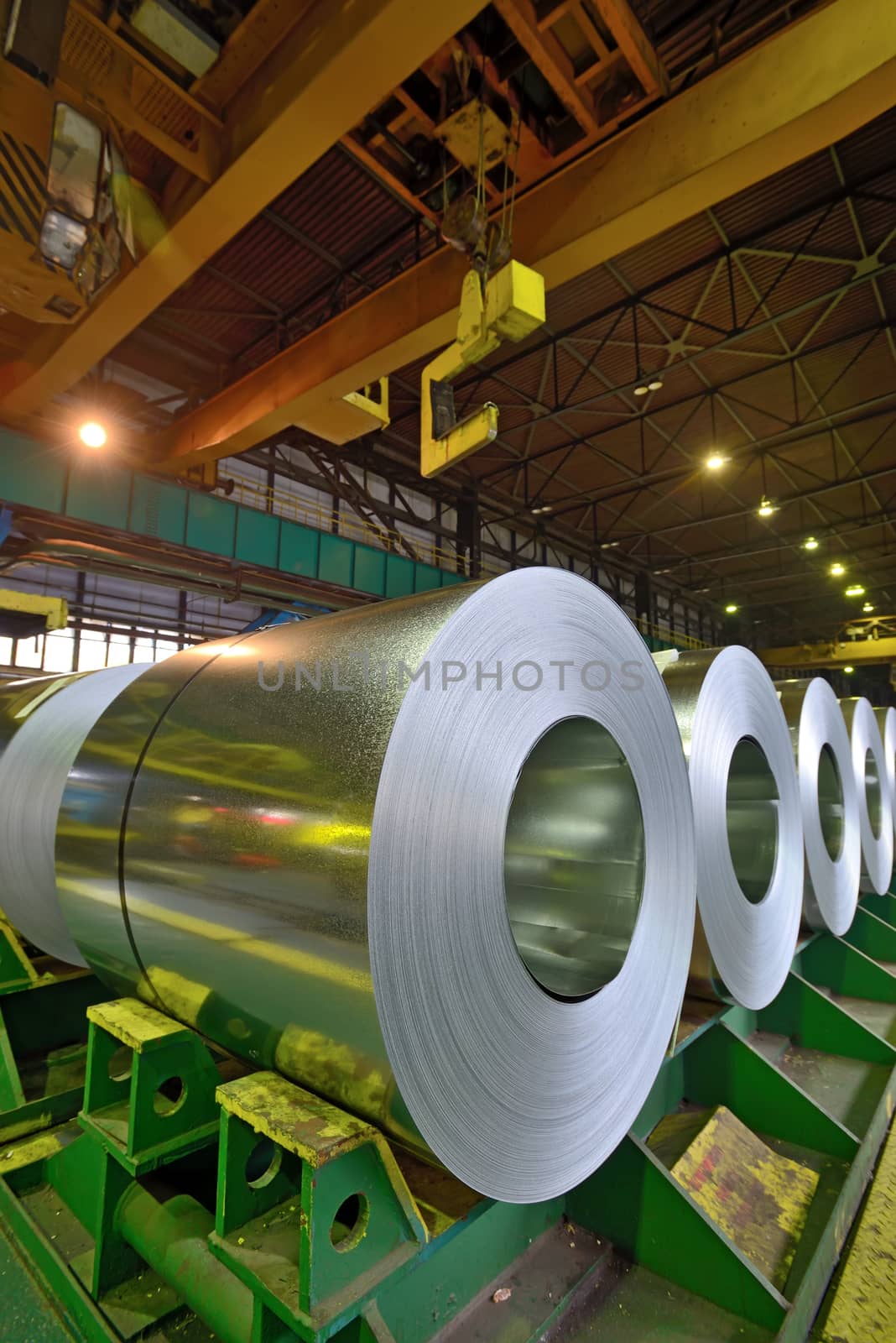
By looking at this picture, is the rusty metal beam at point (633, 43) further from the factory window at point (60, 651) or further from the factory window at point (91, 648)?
the factory window at point (91, 648)

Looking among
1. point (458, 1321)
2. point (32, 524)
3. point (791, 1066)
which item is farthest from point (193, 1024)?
point (32, 524)

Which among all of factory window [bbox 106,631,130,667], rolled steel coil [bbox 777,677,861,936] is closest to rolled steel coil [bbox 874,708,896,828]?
rolled steel coil [bbox 777,677,861,936]

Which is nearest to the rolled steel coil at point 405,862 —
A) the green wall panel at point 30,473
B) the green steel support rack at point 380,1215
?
the green steel support rack at point 380,1215

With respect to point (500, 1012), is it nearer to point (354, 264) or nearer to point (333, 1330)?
point (333, 1330)

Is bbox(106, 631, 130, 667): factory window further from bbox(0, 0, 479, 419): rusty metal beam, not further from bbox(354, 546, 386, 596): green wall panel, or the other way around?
bbox(0, 0, 479, 419): rusty metal beam

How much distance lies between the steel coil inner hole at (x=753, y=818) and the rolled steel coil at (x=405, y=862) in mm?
1256

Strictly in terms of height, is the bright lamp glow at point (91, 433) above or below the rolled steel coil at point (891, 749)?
above

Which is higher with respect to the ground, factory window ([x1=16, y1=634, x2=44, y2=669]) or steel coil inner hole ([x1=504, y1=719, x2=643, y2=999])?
factory window ([x1=16, y1=634, x2=44, y2=669])

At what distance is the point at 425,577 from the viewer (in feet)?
31.7

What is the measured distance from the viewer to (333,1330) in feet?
2.93

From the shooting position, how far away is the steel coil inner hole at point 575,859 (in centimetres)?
153

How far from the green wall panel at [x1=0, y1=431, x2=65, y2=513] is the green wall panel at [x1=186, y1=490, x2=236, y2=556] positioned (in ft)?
3.95

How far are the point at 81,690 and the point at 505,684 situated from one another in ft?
5.20

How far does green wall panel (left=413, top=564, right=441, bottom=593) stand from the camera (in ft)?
30.9
